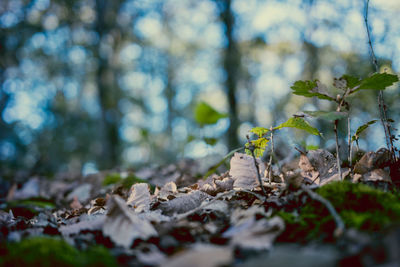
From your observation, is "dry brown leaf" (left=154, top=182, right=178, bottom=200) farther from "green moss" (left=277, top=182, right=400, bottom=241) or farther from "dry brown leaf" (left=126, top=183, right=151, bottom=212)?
"green moss" (left=277, top=182, right=400, bottom=241)

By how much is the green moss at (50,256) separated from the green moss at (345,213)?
65 centimetres

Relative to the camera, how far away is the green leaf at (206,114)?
271 cm

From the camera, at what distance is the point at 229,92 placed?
7.50m

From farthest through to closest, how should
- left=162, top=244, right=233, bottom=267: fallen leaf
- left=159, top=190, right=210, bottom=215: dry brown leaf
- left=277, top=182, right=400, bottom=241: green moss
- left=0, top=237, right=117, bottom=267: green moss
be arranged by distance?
1. left=159, top=190, right=210, bottom=215: dry brown leaf
2. left=277, top=182, right=400, bottom=241: green moss
3. left=0, top=237, right=117, bottom=267: green moss
4. left=162, top=244, right=233, bottom=267: fallen leaf

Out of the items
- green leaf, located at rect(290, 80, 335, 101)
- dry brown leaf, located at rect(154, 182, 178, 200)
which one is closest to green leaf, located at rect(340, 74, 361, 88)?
green leaf, located at rect(290, 80, 335, 101)

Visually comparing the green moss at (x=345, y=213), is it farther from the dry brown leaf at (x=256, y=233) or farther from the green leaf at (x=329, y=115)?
the green leaf at (x=329, y=115)

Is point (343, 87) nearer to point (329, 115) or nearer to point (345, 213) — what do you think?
point (329, 115)

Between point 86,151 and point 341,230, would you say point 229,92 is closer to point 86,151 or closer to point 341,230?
point 341,230

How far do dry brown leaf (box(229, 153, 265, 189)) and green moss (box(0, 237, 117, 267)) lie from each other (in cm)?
92

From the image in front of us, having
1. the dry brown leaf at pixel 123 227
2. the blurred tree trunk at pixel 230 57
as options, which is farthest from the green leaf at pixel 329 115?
the blurred tree trunk at pixel 230 57

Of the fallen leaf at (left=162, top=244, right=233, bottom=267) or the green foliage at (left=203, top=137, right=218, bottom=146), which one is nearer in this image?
the fallen leaf at (left=162, top=244, right=233, bottom=267)

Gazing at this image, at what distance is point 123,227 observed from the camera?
1.13m

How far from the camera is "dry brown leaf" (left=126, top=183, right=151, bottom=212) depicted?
164 centimetres

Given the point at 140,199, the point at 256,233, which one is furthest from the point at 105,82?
the point at 256,233
